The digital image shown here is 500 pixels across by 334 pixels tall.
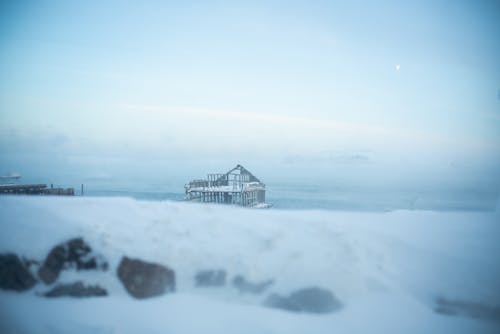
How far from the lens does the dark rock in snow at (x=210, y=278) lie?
19.0 ft

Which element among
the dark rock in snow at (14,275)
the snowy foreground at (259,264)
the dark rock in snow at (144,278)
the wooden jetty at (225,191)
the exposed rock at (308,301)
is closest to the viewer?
the snowy foreground at (259,264)

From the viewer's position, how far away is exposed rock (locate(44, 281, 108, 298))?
561 cm

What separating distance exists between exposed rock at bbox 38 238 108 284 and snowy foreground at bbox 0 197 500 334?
0.16 meters

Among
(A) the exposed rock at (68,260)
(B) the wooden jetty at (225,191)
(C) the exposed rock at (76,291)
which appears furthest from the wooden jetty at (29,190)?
(C) the exposed rock at (76,291)

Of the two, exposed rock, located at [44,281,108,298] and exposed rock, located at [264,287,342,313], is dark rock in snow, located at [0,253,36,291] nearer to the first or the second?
exposed rock, located at [44,281,108,298]

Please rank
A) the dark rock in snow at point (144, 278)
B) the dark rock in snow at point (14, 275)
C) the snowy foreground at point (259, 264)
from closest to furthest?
the snowy foreground at point (259, 264), the dark rock in snow at point (144, 278), the dark rock in snow at point (14, 275)

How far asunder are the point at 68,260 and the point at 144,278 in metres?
1.80

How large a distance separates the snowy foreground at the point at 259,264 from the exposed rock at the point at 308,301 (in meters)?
0.12

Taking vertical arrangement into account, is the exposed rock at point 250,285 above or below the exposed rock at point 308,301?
above

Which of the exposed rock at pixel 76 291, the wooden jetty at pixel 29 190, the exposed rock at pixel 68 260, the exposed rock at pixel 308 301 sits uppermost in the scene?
the wooden jetty at pixel 29 190

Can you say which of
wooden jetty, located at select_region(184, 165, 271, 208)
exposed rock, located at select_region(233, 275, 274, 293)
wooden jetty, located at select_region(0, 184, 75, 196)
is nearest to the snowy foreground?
exposed rock, located at select_region(233, 275, 274, 293)

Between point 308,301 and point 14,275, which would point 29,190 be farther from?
point 308,301

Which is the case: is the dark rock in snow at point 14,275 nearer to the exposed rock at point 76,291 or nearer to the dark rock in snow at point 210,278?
the exposed rock at point 76,291

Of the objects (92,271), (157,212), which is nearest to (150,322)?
(92,271)
